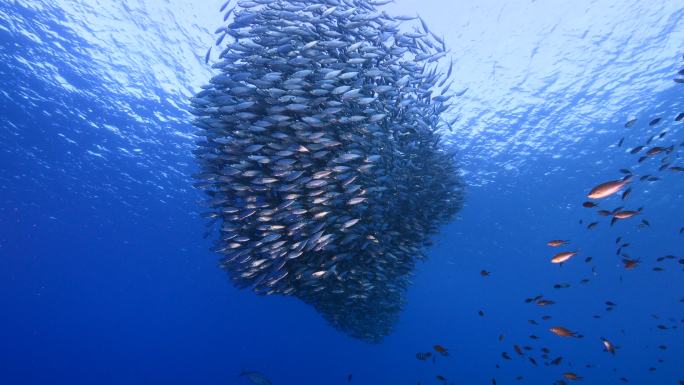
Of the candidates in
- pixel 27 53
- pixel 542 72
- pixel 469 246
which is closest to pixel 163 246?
pixel 27 53

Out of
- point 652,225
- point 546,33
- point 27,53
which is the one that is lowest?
point 652,225

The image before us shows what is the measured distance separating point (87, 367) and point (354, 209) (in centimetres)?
10870

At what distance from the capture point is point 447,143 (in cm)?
2022

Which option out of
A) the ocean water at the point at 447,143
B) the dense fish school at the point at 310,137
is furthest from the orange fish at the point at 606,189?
Answer: the ocean water at the point at 447,143

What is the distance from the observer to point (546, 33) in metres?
13.9

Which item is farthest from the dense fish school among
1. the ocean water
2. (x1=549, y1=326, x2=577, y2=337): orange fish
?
the ocean water

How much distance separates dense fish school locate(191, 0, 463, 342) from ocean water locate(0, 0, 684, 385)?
5087 millimetres

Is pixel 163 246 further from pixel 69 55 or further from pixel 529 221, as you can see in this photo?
pixel 529 221

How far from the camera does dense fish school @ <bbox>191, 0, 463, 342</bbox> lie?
24.6 feet

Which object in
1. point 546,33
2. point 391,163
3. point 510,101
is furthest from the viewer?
point 510,101

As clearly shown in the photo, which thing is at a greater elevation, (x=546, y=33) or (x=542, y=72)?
(x=546, y=33)

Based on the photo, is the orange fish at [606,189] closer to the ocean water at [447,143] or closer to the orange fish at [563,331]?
the orange fish at [563,331]

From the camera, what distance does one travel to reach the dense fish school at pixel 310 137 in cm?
748

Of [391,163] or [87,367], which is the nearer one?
[391,163]
